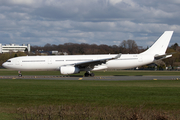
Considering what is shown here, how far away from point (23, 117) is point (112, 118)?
351 cm

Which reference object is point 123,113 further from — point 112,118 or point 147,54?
point 147,54

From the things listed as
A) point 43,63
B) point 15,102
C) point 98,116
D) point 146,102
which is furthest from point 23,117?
point 43,63

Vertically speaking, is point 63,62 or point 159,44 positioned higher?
point 159,44

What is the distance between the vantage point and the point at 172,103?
523 inches

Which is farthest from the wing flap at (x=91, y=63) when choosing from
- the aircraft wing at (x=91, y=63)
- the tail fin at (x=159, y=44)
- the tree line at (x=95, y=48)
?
the tree line at (x=95, y=48)

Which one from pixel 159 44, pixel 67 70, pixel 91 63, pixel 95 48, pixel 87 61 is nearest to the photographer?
pixel 67 70

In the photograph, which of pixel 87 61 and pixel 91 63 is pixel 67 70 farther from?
pixel 87 61

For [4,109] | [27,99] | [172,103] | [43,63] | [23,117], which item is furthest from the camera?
[43,63]

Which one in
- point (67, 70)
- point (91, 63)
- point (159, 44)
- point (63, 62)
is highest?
point (159, 44)

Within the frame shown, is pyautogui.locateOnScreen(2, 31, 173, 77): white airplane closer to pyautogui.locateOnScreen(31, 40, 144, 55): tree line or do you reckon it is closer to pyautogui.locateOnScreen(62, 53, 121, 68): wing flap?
pyautogui.locateOnScreen(62, 53, 121, 68): wing flap

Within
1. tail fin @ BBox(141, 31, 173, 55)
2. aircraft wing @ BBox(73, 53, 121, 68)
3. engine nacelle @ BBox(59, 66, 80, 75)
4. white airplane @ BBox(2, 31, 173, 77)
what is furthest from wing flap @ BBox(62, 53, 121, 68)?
tail fin @ BBox(141, 31, 173, 55)

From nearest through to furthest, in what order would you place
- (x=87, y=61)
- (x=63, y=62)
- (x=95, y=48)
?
(x=87, y=61)
(x=63, y=62)
(x=95, y=48)

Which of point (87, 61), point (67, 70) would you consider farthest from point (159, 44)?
point (67, 70)

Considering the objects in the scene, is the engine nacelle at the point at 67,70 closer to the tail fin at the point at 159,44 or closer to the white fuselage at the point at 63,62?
the white fuselage at the point at 63,62
